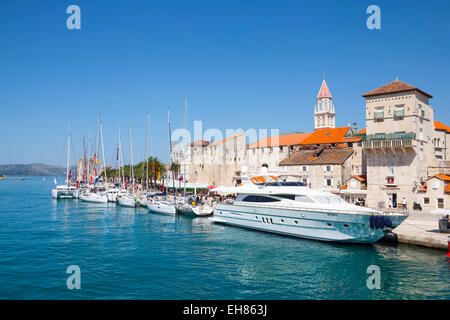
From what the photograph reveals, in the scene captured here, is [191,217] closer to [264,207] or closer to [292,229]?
[264,207]

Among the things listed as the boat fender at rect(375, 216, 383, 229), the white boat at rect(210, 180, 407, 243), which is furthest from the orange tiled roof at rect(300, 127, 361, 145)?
the boat fender at rect(375, 216, 383, 229)

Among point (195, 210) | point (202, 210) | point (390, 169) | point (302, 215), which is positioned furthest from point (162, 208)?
point (390, 169)

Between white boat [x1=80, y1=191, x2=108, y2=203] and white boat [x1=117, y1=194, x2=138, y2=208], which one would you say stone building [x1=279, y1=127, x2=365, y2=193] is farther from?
white boat [x1=80, y1=191, x2=108, y2=203]

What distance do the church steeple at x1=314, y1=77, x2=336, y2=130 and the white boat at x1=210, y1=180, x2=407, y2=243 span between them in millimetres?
75663

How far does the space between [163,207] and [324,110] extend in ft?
243

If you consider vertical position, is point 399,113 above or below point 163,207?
above

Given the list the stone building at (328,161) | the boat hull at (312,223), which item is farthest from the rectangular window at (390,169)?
the boat hull at (312,223)

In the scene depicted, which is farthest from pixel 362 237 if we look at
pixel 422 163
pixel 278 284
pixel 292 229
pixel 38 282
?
pixel 38 282

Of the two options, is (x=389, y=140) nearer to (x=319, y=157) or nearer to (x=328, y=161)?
(x=328, y=161)

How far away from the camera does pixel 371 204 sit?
38.9 metres

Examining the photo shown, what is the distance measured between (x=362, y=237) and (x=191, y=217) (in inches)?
881

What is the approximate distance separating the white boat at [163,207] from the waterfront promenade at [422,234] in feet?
87.6

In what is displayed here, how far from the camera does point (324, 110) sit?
104 metres

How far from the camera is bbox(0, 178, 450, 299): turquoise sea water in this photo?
53.8 feet
